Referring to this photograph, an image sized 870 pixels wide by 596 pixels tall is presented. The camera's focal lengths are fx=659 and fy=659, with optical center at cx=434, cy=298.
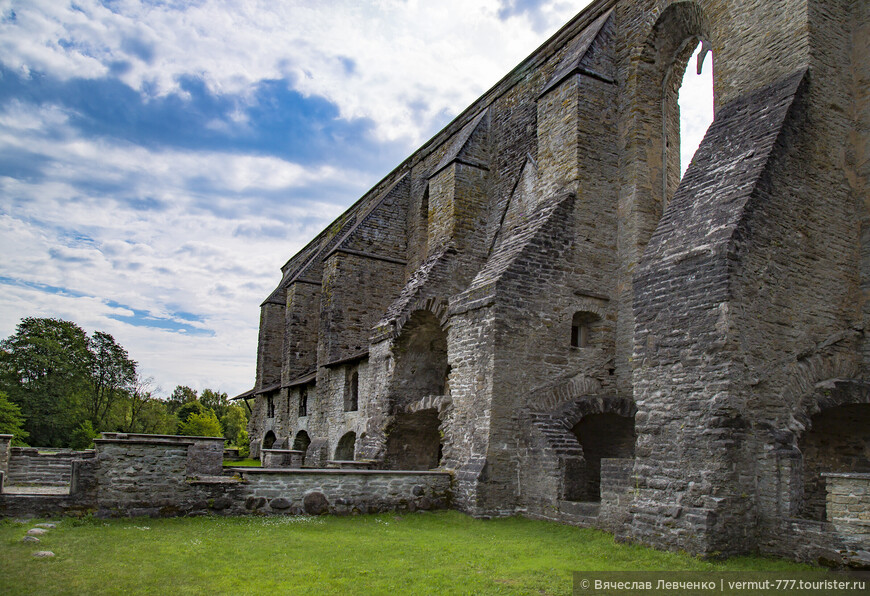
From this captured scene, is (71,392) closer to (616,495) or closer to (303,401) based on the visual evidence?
(303,401)

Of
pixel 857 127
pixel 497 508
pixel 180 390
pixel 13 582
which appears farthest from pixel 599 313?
pixel 180 390

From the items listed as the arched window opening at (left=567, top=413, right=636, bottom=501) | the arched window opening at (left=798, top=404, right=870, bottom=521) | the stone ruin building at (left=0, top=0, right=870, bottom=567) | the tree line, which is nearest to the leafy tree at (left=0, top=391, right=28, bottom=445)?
the tree line

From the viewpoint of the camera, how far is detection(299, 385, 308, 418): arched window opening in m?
23.4

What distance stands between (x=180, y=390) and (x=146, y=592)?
61.7 m

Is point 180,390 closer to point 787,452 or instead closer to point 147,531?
point 147,531

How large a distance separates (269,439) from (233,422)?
33985mm

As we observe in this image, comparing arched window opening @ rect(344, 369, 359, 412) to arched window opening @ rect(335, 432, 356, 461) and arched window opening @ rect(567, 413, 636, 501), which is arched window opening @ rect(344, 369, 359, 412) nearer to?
arched window opening @ rect(335, 432, 356, 461)

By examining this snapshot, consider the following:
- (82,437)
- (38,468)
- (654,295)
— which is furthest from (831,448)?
(82,437)

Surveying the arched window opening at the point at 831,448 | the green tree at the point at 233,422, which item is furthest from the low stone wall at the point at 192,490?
the green tree at the point at 233,422

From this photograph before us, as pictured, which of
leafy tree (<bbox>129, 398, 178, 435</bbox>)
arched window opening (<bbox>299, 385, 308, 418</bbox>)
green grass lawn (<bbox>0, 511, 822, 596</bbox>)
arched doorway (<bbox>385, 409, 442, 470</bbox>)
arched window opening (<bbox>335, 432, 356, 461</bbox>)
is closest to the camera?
green grass lawn (<bbox>0, 511, 822, 596</bbox>)

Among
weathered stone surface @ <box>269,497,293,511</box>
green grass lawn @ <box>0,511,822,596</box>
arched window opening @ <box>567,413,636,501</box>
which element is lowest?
green grass lawn @ <box>0,511,822,596</box>

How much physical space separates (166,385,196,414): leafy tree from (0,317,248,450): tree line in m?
16.6

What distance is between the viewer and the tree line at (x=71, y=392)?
111 feet

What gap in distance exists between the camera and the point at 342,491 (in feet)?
34.2
